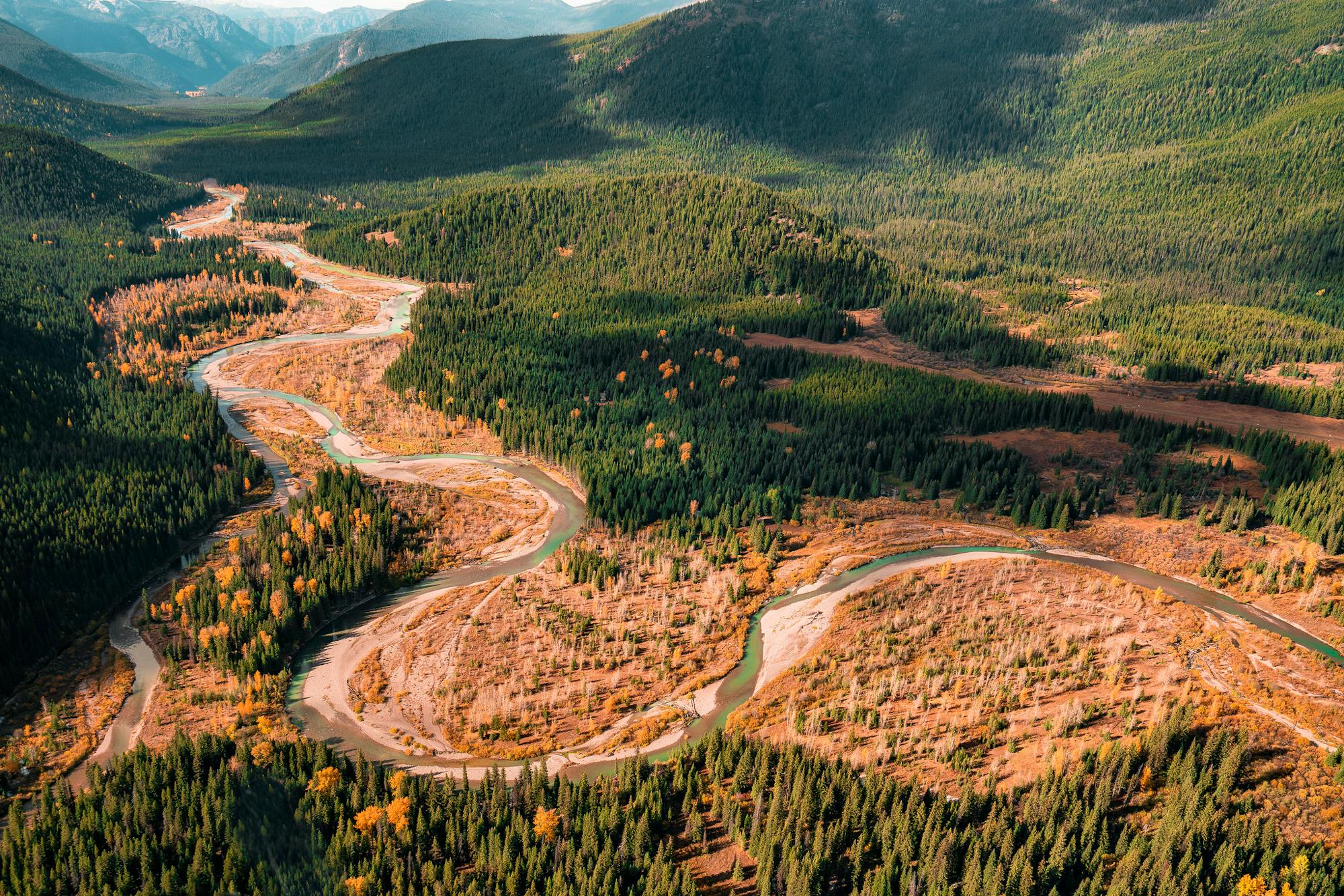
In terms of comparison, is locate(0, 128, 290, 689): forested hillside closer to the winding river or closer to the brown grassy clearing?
the winding river

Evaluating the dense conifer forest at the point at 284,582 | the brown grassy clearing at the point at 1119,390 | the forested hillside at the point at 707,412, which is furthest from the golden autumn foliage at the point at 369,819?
the brown grassy clearing at the point at 1119,390

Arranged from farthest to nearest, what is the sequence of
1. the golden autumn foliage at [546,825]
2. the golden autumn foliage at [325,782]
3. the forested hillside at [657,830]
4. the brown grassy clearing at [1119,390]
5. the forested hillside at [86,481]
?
the brown grassy clearing at [1119,390] → the forested hillside at [86,481] → the golden autumn foliage at [325,782] → the golden autumn foliage at [546,825] → the forested hillside at [657,830]

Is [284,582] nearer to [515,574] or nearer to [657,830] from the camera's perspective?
[515,574]

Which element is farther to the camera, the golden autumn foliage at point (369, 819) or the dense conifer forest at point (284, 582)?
the dense conifer forest at point (284, 582)

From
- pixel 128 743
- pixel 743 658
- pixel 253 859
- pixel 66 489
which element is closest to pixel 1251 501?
pixel 743 658

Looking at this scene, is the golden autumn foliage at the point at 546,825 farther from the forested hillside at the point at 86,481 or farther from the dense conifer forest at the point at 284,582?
the forested hillside at the point at 86,481

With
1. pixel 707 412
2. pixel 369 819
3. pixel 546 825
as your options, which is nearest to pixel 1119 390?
pixel 707 412

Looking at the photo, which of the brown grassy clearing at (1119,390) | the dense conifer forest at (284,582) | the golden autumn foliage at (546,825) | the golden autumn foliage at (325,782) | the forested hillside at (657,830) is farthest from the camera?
the brown grassy clearing at (1119,390)

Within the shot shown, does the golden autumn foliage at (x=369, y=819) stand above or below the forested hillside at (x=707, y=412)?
below

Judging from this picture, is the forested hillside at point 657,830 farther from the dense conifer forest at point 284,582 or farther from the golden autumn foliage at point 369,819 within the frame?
the dense conifer forest at point 284,582
